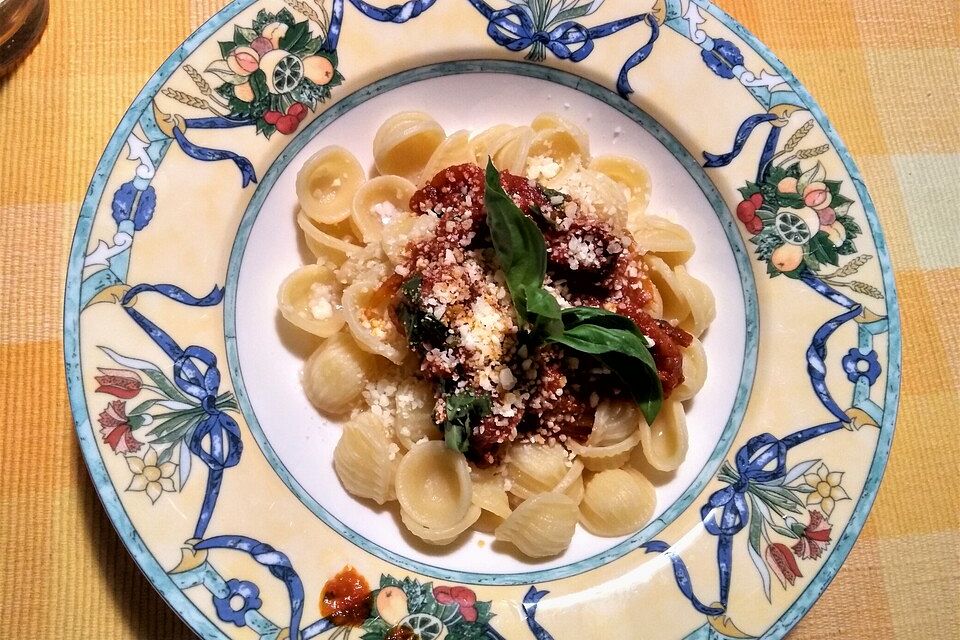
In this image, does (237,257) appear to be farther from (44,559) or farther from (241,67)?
(44,559)

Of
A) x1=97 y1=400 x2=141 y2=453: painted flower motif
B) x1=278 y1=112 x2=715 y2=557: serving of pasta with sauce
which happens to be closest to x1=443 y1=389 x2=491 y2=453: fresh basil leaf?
x1=278 y1=112 x2=715 y2=557: serving of pasta with sauce

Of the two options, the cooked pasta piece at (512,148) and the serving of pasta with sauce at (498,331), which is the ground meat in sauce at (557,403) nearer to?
the serving of pasta with sauce at (498,331)

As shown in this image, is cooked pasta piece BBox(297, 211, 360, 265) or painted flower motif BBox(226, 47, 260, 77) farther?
cooked pasta piece BBox(297, 211, 360, 265)

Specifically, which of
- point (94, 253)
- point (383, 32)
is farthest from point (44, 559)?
point (383, 32)

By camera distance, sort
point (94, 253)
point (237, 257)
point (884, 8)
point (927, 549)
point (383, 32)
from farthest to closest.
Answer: point (884, 8) → point (927, 549) → point (383, 32) → point (237, 257) → point (94, 253)

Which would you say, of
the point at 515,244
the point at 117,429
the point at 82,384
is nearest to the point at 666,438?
the point at 515,244

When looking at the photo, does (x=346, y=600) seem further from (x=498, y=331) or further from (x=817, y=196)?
(x=817, y=196)

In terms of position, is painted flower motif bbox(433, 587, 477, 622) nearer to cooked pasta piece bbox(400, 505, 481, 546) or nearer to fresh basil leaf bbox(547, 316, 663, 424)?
cooked pasta piece bbox(400, 505, 481, 546)

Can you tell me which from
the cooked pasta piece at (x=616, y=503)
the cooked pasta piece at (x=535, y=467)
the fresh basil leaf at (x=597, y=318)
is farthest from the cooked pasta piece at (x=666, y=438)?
the fresh basil leaf at (x=597, y=318)
